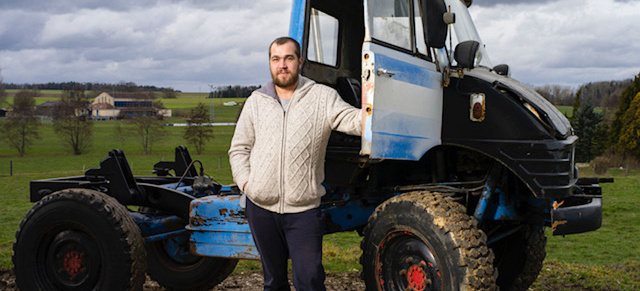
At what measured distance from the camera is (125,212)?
19.6 ft

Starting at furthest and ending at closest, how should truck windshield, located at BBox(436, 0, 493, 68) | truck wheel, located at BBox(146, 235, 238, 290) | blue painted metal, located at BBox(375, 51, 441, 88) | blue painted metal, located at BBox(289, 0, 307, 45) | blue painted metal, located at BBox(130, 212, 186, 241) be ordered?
1. truck wheel, located at BBox(146, 235, 238, 290)
2. blue painted metal, located at BBox(130, 212, 186, 241)
3. blue painted metal, located at BBox(289, 0, 307, 45)
4. truck windshield, located at BBox(436, 0, 493, 68)
5. blue painted metal, located at BBox(375, 51, 441, 88)

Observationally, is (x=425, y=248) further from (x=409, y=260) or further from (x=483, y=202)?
(x=483, y=202)

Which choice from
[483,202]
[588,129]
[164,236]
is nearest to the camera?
[483,202]

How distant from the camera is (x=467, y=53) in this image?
4.97m

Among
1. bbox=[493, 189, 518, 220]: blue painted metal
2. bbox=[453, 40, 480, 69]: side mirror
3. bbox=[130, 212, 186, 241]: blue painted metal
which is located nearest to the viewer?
bbox=[453, 40, 480, 69]: side mirror

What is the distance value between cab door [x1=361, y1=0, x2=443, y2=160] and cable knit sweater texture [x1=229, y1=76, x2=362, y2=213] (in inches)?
16.0

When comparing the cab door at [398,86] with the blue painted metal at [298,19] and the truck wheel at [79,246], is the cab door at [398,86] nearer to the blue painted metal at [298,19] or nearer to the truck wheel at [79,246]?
the blue painted metal at [298,19]

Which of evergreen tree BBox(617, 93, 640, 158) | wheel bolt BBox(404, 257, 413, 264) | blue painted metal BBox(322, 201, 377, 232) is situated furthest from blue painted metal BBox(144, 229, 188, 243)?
evergreen tree BBox(617, 93, 640, 158)

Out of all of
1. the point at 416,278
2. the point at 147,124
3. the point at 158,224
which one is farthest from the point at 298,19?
the point at 147,124

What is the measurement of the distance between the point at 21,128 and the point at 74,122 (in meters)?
5.26

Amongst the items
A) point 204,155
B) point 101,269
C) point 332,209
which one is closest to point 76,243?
point 101,269

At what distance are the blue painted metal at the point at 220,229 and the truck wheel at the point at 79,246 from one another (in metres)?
0.58

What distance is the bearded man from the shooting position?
13.3 feet

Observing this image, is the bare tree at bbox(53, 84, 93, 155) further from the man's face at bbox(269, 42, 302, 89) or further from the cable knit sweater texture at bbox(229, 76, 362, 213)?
the man's face at bbox(269, 42, 302, 89)
